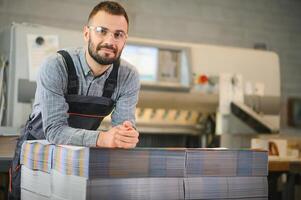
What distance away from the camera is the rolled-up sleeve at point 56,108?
1.43m

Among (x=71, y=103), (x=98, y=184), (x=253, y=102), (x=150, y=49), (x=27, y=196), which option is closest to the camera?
(x=98, y=184)

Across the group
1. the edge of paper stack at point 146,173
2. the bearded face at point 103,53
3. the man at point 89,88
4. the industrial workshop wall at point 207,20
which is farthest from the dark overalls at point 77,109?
the industrial workshop wall at point 207,20

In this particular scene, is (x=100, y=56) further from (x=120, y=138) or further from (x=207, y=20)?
(x=207, y=20)

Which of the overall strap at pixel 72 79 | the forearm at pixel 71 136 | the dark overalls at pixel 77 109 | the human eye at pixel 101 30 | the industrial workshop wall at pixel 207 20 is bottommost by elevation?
the forearm at pixel 71 136

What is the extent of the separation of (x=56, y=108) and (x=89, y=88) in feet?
0.59

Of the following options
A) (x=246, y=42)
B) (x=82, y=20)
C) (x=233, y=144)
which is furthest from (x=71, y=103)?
(x=246, y=42)

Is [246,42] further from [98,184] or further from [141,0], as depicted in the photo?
[98,184]

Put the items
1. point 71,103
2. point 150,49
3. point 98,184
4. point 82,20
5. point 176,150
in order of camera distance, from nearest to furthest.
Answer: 1. point 98,184
2. point 176,150
3. point 71,103
4. point 150,49
5. point 82,20

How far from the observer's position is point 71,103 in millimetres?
1683

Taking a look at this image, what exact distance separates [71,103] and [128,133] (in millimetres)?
417

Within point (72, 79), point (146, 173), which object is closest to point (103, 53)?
point (72, 79)

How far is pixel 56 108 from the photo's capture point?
1554mm

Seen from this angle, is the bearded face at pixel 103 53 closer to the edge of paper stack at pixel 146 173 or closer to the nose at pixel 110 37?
the nose at pixel 110 37

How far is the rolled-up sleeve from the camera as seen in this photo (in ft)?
4.69
